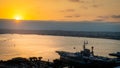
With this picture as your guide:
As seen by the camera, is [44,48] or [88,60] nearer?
[88,60]

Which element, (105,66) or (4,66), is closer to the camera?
(4,66)

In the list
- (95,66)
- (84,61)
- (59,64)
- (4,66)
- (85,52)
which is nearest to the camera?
(4,66)

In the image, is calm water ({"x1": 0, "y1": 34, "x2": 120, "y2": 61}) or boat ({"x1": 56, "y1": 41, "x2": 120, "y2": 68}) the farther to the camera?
calm water ({"x1": 0, "y1": 34, "x2": 120, "y2": 61})

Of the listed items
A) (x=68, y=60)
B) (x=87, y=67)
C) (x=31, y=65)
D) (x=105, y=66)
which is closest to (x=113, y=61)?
(x=105, y=66)

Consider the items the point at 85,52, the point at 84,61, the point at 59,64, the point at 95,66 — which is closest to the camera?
the point at 59,64

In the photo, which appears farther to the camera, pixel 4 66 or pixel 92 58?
pixel 92 58

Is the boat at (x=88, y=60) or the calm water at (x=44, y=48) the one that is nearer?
the boat at (x=88, y=60)

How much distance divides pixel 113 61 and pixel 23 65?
12.9m

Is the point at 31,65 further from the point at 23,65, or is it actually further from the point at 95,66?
the point at 95,66

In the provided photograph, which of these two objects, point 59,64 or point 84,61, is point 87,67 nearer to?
point 84,61

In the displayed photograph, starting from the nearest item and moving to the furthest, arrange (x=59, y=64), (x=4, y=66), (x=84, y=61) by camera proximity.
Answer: (x=4, y=66) < (x=59, y=64) < (x=84, y=61)

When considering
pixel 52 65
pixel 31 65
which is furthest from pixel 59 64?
pixel 31 65

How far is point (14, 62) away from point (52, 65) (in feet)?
16.1

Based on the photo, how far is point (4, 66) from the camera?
31703mm
